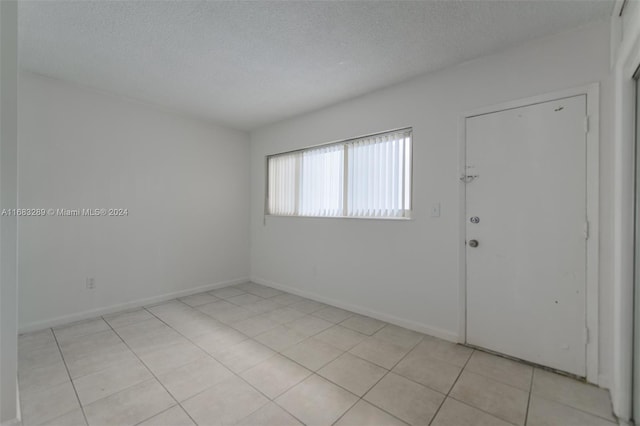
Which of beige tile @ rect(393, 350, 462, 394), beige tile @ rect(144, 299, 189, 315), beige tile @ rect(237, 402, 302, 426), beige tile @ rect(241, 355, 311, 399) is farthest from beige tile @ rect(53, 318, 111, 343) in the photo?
beige tile @ rect(393, 350, 462, 394)

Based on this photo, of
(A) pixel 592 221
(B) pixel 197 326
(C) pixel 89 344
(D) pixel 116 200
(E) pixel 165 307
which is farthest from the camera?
(E) pixel 165 307

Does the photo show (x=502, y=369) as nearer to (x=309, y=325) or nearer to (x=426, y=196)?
(x=426, y=196)

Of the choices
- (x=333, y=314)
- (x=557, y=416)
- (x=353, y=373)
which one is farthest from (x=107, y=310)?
(x=557, y=416)

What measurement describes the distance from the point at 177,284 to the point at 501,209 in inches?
160

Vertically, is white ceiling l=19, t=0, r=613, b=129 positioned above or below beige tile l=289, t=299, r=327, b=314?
above

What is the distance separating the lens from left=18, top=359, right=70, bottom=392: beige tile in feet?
6.13

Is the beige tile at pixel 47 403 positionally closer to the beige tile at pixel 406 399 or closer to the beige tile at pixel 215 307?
the beige tile at pixel 215 307

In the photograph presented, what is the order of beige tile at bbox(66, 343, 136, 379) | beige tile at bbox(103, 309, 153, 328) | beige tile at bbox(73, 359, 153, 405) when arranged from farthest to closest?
1. beige tile at bbox(103, 309, 153, 328)
2. beige tile at bbox(66, 343, 136, 379)
3. beige tile at bbox(73, 359, 153, 405)

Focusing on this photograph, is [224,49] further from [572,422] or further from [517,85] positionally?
[572,422]

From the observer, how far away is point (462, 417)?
162 centimetres

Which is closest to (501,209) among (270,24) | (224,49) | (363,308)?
(363,308)

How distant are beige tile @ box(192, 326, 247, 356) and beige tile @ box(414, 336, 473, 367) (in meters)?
1.70

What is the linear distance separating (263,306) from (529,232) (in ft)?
9.72

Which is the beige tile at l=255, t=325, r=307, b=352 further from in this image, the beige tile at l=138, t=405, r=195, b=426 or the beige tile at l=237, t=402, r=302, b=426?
the beige tile at l=138, t=405, r=195, b=426
